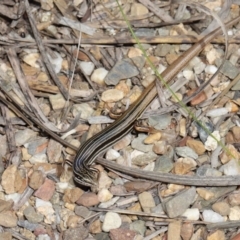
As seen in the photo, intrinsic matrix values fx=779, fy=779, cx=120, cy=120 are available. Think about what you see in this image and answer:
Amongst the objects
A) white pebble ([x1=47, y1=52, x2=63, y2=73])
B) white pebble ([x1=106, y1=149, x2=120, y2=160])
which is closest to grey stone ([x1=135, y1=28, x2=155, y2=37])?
white pebble ([x1=47, y1=52, x2=63, y2=73])

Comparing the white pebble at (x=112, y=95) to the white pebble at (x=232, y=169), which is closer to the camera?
the white pebble at (x=232, y=169)

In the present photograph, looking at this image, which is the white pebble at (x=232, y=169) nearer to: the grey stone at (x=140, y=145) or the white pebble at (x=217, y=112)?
the white pebble at (x=217, y=112)

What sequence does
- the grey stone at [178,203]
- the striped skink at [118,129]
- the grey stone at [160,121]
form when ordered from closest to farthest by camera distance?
the grey stone at [178,203] → the striped skink at [118,129] → the grey stone at [160,121]

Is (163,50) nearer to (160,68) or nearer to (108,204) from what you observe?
(160,68)

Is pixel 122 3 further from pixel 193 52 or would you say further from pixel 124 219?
pixel 124 219

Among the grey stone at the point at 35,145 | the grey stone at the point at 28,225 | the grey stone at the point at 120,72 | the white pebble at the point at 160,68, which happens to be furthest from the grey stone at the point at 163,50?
the grey stone at the point at 28,225

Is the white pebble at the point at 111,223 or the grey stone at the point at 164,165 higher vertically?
the grey stone at the point at 164,165
